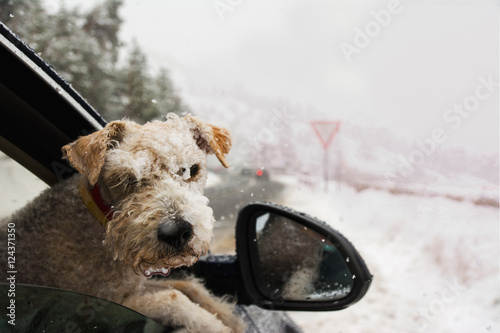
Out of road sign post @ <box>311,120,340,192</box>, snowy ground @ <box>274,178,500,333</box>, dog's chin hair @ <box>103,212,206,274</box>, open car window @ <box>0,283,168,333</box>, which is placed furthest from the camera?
road sign post @ <box>311,120,340,192</box>

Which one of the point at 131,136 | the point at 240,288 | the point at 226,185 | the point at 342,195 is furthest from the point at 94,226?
the point at 342,195

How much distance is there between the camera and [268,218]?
193 cm

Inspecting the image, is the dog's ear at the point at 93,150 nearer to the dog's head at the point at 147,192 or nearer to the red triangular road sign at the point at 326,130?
the dog's head at the point at 147,192

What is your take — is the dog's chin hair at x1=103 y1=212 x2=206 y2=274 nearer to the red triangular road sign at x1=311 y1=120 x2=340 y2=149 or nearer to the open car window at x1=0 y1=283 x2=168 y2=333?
the open car window at x1=0 y1=283 x2=168 y2=333

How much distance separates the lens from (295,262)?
198 centimetres

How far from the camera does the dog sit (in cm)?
120

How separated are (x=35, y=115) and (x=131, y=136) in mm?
579

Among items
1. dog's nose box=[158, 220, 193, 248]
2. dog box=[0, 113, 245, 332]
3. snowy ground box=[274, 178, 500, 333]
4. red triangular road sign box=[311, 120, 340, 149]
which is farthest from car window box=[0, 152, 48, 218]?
red triangular road sign box=[311, 120, 340, 149]

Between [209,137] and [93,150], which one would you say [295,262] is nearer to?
[209,137]

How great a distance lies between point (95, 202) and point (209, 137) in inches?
17.0

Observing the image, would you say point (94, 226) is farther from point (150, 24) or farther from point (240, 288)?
point (150, 24)

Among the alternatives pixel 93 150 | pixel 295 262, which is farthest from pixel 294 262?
pixel 93 150

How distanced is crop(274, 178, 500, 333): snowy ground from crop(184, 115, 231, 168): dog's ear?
143cm

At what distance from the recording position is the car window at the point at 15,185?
142cm
